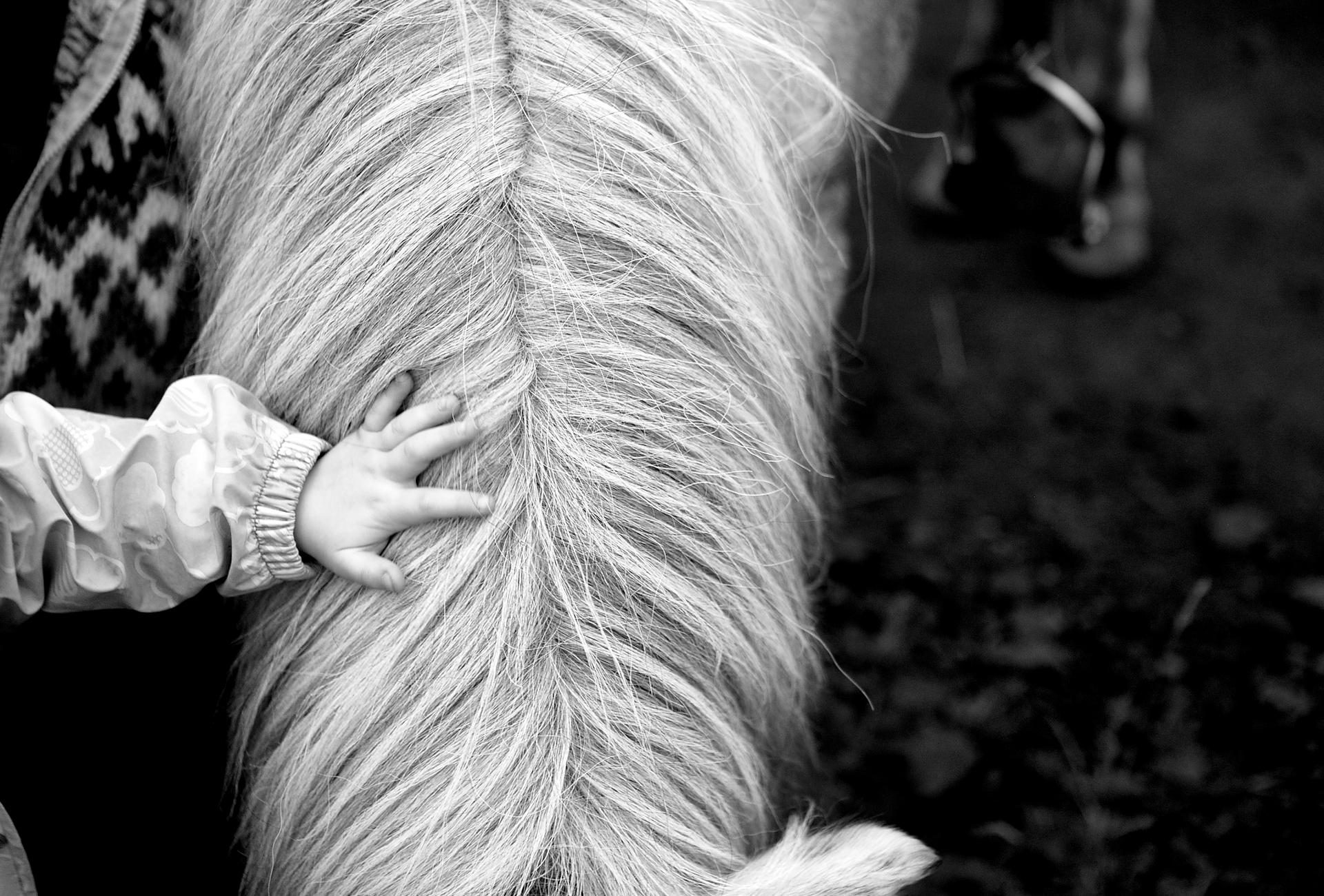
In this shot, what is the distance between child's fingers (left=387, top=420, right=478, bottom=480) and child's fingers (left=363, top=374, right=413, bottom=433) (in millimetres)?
38

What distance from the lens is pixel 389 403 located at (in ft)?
2.94

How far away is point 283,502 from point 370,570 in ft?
0.31

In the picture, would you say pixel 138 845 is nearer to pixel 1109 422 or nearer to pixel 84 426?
pixel 84 426

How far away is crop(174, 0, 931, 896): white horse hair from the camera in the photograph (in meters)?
0.81

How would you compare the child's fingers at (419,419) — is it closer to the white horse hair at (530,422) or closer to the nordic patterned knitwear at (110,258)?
the white horse hair at (530,422)

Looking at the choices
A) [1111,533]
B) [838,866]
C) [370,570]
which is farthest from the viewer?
[1111,533]

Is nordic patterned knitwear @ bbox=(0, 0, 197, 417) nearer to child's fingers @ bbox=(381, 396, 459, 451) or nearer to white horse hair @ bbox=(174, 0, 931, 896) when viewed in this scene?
white horse hair @ bbox=(174, 0, 931, 896)

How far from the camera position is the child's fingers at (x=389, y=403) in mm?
891

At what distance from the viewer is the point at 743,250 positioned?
3.28 ft

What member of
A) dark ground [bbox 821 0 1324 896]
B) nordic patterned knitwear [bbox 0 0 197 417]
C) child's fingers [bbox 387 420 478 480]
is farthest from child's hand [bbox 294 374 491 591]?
dark ground [bbox 821 0 1324 896]

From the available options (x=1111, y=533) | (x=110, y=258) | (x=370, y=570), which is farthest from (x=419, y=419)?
(x=1111, y=533)

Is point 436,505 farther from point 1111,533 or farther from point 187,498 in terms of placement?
point 1111,533

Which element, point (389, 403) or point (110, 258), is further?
point (110, 258)

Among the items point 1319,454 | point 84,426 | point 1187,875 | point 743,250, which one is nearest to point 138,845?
point 84,426
